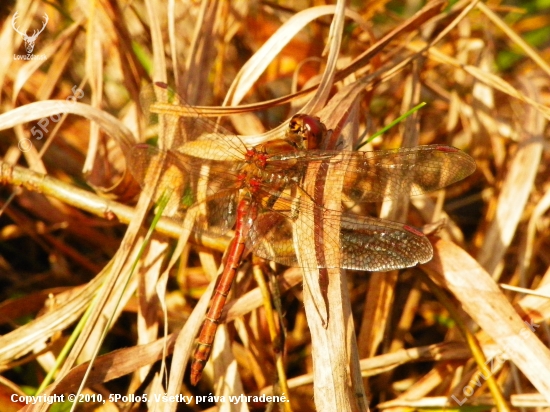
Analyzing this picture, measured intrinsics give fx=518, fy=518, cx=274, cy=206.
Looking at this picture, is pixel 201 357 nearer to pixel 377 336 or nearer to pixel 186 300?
pixel 186 300

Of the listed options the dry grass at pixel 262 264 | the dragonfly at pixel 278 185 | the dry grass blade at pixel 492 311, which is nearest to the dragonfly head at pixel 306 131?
the dragonfly at pixel 278 185

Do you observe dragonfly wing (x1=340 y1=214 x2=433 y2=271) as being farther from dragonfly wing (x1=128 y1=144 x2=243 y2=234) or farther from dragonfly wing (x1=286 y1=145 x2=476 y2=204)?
dragonfly wing (x1=128 y1=144 x2=243 y2=234)

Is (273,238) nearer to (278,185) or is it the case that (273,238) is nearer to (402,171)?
(278,185)

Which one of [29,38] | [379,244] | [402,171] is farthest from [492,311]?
[29,38]

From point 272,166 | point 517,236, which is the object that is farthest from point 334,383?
point 517,236

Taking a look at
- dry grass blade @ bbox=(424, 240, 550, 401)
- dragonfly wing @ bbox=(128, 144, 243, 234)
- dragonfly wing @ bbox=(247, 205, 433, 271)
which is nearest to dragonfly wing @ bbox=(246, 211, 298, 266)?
dragonfly wing @ bbox=(247, 205, 433, 271)

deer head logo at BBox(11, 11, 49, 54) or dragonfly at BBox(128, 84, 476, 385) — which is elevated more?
deer head logo at BBox(11, 11, 49, 54)
